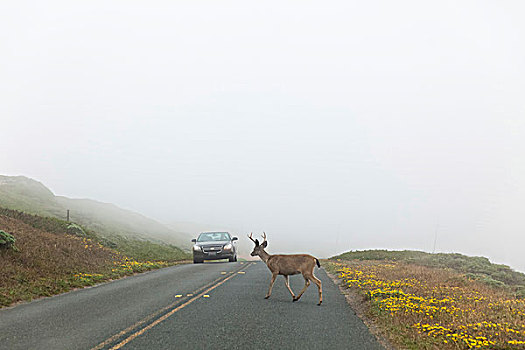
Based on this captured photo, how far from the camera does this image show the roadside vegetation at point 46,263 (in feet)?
42.8

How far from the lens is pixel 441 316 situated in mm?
9258

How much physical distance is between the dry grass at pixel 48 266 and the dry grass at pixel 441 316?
32.1 ft

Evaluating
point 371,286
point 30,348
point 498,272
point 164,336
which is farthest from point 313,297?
point 498,272

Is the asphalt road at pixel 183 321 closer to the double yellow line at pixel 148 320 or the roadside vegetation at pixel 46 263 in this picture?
the double yellow line at pixel 148 320

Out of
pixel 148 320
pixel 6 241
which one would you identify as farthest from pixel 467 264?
pixel 6 241

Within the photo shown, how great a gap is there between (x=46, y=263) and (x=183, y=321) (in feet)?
32.6

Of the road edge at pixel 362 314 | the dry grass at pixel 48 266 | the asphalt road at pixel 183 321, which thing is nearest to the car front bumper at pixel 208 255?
the dry grass at pixel 48 266

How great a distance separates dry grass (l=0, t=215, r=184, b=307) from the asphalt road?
3.71 ft

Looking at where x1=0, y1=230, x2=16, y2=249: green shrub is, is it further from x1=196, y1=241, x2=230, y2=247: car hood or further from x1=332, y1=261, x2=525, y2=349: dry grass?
x1=332, y1=261, x2=525, y2=349: dry grass

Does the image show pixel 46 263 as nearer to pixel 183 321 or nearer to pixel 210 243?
pixel 183 321

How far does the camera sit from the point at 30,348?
6820 mm

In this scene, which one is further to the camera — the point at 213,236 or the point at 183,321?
the point at 213,236

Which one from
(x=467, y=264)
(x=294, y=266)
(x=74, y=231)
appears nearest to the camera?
(x=294, y=266)

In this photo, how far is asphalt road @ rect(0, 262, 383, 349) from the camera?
726 cm
